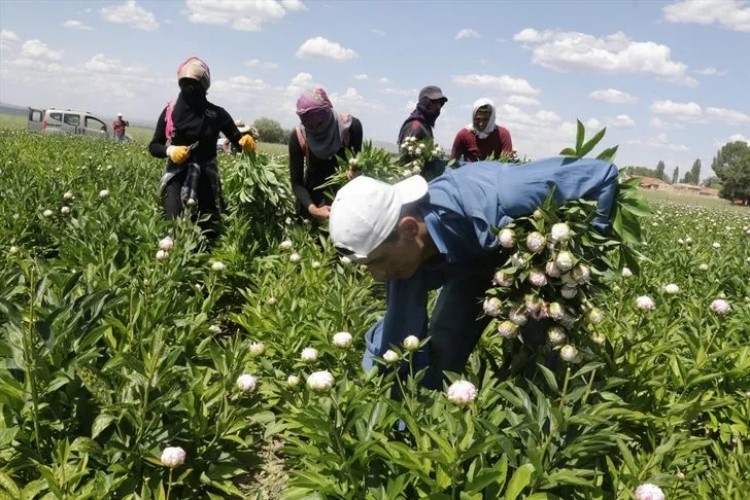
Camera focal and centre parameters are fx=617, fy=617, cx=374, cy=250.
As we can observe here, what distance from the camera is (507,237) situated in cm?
203

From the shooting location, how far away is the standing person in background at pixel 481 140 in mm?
6523

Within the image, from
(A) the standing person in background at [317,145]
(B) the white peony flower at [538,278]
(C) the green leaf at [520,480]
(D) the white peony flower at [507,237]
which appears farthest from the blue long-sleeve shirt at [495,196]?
(A) the standing person in background at [317,145]

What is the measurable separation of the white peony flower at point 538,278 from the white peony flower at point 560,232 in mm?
132

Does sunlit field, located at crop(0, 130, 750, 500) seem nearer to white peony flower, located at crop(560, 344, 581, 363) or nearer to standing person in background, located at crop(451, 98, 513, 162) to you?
white peony flower, located at crop(560, 344, 581, 363)

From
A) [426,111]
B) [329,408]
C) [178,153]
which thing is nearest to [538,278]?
[329,408]

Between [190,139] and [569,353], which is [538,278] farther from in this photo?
[190,139]

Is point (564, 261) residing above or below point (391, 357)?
above

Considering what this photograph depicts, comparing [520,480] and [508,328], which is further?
[508,328]

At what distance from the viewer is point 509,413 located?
83.5 inches

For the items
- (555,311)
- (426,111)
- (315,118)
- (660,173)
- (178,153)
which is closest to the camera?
(555,311)

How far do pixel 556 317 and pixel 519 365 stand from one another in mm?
382

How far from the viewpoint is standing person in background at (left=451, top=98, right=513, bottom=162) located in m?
6.52

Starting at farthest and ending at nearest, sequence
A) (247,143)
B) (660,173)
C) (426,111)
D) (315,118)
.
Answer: (660,173) < (426,111) < (247,143) < (315,118)

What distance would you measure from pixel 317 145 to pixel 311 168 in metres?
0.25
